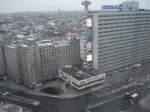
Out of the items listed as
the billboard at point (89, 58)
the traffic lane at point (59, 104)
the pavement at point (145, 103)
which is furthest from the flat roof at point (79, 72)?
→ the pavement at point (145, 103)

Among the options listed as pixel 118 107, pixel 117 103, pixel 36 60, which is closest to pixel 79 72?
pixel 36 60

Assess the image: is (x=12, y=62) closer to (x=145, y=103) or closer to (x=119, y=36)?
(x=119, y=36)

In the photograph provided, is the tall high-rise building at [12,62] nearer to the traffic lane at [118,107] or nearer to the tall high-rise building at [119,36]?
the tall high-rise building at [119,36]

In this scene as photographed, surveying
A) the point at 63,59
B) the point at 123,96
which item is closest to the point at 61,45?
the point at 63,59

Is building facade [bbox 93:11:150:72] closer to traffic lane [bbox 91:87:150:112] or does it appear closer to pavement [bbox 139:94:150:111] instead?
traffic lane [bbox 91:87:150:112]

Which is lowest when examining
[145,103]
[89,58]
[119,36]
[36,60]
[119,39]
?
[145,103]

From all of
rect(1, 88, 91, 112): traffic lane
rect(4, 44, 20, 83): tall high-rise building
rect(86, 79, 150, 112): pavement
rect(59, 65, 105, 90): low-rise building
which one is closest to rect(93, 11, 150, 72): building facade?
rect(59, 65, 105, 90): low-rise building

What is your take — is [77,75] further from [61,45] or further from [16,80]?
[16,80]
